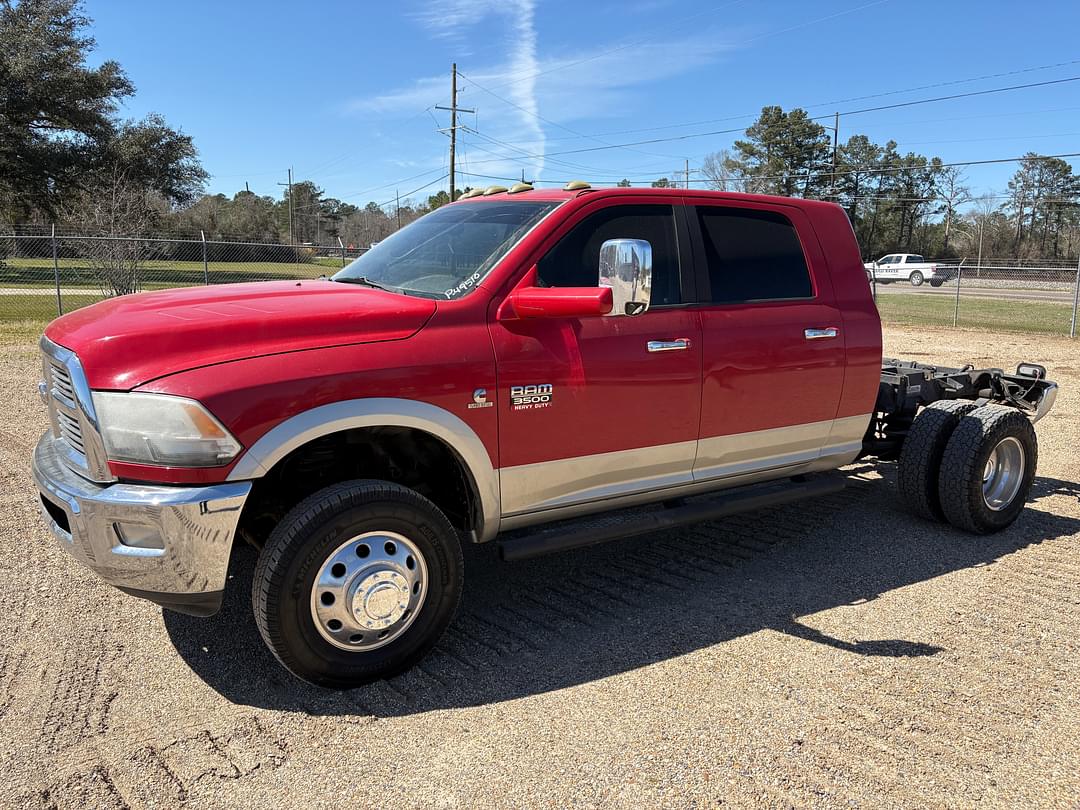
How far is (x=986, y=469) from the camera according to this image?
530 centimetres

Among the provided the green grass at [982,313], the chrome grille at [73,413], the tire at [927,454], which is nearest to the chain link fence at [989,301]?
the green grass at [982,313]

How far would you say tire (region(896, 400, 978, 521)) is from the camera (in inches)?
206

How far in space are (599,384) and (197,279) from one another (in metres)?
24.1

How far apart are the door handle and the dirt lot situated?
130 centimetres

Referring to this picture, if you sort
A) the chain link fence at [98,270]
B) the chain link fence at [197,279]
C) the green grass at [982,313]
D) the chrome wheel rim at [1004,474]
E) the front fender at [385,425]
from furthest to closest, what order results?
the green grass at [982,313] < the chain link fence at [197,279] < the chain link fence at [98,270] < the chrome wheel rim at [1004,474] < the front fender at [385,425]

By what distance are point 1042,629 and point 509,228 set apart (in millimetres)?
3213

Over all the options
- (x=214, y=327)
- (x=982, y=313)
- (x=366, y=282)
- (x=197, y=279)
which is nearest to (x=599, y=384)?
(x=366, y=282)

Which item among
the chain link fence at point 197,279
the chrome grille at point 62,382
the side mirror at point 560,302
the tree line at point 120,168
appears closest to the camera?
the chrome grille at point 62,382

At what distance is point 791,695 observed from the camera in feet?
10.7

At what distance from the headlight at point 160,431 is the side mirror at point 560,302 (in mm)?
1299

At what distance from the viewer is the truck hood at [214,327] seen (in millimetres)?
2896

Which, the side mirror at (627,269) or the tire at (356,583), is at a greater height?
the side mirror at (627,269)

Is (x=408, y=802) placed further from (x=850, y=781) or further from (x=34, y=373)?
(x=34, y=373)

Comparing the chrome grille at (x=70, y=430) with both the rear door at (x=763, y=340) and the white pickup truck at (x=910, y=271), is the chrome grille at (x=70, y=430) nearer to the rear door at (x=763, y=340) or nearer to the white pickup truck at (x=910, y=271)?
the rear door at (x=763, y=340)
